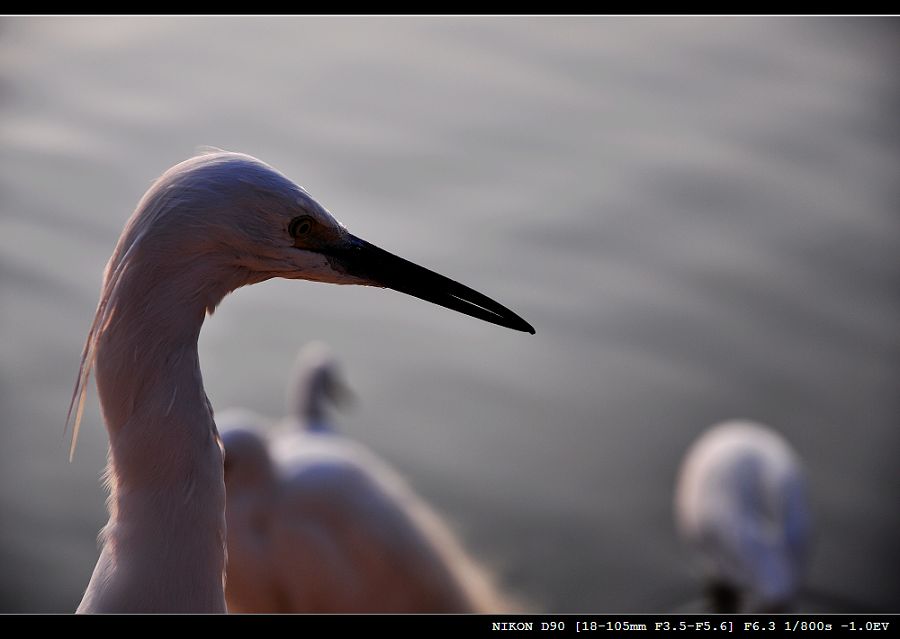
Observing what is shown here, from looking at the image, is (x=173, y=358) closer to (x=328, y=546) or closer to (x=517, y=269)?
(x=328, y=546)

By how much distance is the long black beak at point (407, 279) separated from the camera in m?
1.49

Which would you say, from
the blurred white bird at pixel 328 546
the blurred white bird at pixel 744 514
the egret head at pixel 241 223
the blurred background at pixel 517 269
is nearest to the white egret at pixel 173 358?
the egret head at pixel 241 223

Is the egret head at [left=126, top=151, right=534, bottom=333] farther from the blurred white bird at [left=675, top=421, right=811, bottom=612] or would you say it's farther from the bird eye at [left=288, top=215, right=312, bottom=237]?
the blurred white bird at [left=675, top=421, right=811, bottom=612]

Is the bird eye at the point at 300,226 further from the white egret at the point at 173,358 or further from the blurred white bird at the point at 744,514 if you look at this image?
the blurred white bird at the point at 744,514

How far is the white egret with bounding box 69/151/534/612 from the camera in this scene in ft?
4.35

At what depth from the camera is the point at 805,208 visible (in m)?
4.57

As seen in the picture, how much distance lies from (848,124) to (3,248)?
12.3 feet

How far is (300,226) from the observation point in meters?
1.42

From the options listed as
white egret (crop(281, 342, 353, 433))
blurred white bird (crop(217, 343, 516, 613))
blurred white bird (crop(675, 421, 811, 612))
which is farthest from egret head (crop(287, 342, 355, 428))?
blurred white bird (crop(675, 421, 811, 612))

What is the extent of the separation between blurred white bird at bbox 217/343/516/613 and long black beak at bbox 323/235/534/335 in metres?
1.32

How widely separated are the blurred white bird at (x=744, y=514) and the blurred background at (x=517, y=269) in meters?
0.12

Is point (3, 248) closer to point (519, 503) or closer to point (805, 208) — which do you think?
point (519, 503)
